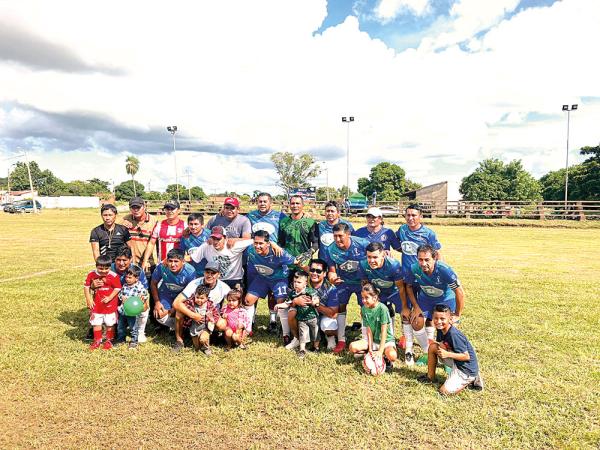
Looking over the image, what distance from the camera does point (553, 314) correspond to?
7156 millimetres

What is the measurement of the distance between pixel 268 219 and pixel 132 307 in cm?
251

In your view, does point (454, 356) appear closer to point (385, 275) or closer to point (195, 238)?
point (385, 275)

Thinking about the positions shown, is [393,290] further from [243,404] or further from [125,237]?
[125,237]

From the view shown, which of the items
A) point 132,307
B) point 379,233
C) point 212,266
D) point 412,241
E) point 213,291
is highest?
point 379,233

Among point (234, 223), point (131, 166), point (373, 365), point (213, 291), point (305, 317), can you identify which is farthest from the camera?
point (131, 166)

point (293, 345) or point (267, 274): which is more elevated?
point (267, 274)

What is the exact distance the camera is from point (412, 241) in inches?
234

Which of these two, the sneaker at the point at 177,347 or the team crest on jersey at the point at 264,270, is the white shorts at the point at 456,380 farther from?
the sneaker at the point at 177,347

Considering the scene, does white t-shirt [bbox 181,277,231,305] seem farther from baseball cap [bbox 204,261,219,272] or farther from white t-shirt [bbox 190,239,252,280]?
white t-shirt [bbox 190,239,252,280]

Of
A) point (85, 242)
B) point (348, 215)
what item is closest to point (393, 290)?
point (85, 242)

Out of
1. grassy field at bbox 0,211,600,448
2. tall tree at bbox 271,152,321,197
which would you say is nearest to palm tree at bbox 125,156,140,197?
tall tree at bbox 271,152,321,197

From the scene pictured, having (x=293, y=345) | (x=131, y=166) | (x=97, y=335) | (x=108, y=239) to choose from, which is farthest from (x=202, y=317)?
(x=131, y=166)

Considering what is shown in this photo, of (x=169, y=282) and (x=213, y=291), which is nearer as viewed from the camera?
(x=213, y=291)

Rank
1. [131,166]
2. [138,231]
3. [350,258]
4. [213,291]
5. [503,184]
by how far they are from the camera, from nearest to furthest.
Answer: [213,291]
[350,258]
[138,231]
[503,184]
[131,166]
